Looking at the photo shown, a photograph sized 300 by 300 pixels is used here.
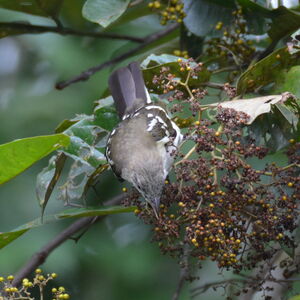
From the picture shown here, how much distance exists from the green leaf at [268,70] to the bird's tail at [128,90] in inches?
28.3

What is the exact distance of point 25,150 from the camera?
3.18 m

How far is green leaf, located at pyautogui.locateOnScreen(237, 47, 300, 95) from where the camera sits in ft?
11.8

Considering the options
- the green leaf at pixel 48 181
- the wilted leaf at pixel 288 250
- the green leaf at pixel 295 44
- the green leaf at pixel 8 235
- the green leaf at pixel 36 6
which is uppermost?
the green leaf at pixel 295 44

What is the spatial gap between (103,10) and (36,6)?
30.5 inches

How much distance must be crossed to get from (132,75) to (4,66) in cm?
231

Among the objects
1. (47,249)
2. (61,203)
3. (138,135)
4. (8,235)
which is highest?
(8,235)

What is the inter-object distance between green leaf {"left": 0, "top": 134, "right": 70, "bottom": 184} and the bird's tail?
39.4 inches

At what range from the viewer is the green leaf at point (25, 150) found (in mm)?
3105

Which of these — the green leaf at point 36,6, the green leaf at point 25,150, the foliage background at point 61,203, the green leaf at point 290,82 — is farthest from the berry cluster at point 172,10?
the green leaf at point 25,150

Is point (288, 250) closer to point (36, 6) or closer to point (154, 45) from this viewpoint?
point (154, 45)

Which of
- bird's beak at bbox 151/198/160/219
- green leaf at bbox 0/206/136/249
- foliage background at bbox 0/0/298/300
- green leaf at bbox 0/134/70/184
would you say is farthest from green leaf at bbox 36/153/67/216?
foliage background at bbox 0/0/298/300

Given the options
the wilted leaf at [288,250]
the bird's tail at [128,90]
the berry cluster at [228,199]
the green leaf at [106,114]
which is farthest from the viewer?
the bird's tail at [128,90]

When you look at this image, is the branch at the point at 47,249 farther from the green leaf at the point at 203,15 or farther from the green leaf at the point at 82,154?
the green leaf at the point at 203,15

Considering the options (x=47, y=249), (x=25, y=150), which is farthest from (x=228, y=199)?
(x=47, y=249)
